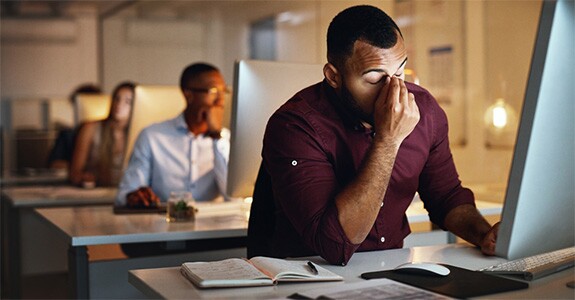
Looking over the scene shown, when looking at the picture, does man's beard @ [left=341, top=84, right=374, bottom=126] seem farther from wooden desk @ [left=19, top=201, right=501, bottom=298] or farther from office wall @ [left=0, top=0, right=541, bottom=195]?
office wall @ [left=0, top=0, right=541, bottom=195]

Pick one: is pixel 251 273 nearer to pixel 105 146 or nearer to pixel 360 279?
pixel 360 279

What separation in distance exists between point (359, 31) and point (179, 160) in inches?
73.2

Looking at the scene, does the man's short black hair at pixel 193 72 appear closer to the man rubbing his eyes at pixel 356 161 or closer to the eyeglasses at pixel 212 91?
the eyeglasses at pixel 212 91

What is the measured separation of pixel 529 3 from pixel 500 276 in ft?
10.5

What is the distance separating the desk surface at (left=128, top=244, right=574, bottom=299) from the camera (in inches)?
60.6

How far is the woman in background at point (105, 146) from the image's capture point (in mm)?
5062

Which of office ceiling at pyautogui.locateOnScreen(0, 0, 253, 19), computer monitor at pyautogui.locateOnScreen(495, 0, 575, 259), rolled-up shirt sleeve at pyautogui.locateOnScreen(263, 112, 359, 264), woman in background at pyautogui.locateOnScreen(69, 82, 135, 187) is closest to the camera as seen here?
computer monitor at pyautogui.locateOnScreen(495, 0, 575, 259)

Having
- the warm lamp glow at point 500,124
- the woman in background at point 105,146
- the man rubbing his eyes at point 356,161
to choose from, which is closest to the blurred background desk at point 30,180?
the woman in background at point 105,146

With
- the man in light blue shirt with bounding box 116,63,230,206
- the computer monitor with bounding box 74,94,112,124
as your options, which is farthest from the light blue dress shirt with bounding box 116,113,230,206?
the computer monitor with bounding box 74,94,112,124

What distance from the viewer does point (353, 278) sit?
172cm

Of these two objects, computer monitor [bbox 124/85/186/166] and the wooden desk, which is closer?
the wooden desk

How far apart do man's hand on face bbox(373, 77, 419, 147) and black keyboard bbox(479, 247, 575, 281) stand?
385mm

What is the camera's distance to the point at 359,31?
207 centimetres

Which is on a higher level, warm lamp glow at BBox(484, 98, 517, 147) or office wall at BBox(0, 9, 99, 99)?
office wall at BBox(0, 9, 99, 99)
